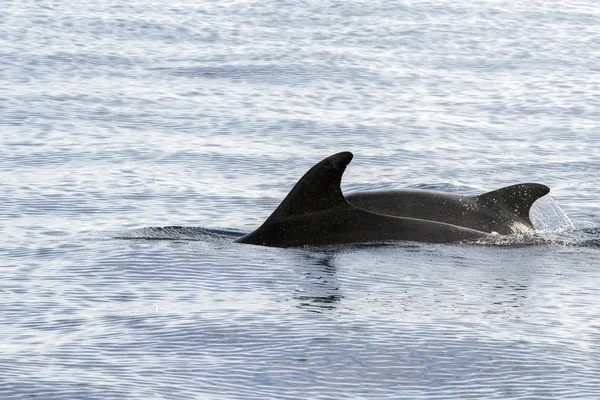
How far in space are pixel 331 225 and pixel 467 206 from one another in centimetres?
129

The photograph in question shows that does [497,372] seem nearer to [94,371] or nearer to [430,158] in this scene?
[94,371]

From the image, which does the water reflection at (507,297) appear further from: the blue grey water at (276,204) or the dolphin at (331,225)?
the dolphin at (331,225)

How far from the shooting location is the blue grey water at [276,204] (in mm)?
8859

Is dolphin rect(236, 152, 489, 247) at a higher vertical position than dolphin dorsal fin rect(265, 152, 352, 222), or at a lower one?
lower

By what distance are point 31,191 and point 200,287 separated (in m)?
4.78

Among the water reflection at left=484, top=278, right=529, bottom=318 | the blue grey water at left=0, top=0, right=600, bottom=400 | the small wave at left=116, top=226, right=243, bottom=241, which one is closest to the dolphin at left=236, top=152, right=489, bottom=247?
the blue grey water at left=0, top=0, right=600, bottom=400

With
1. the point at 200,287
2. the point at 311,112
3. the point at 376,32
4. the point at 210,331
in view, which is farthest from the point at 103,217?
the point at 376,32

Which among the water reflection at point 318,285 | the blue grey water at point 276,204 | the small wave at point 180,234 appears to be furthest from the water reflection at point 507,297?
the small wave at point 180,234

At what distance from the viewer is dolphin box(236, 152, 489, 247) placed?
473 inches

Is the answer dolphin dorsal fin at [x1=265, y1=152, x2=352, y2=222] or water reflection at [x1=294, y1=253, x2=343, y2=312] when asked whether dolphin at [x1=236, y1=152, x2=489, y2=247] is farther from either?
water reflection at [x1=294, y1=253, x2=343, y2=312]

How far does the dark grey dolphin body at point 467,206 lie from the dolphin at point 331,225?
0.10 meters

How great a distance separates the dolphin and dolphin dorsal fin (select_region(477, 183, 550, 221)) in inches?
15.8

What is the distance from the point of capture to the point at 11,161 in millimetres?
17000

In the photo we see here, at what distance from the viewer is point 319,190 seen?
469 inches
